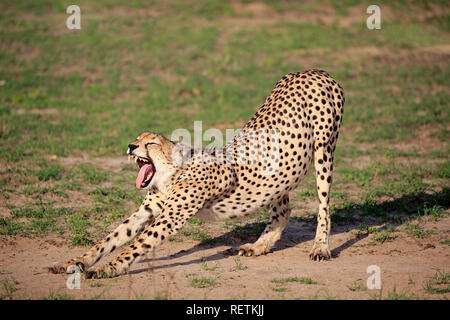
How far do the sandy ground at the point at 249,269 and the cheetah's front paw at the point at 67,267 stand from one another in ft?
0.19

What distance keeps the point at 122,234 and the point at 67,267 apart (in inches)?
20.3

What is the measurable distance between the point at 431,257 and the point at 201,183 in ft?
7.05

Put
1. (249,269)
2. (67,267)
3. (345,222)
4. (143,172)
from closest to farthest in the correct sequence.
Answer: (67,267) → (143,172) → (249,269) → (345,222)

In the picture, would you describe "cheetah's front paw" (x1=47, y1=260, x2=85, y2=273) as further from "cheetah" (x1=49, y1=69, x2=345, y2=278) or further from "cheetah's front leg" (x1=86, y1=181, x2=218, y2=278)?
"cheetah's front leg" (x1=86, y1=181, x2=218, y2=278)

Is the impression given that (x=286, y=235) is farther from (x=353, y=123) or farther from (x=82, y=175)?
(x=353, y=123)

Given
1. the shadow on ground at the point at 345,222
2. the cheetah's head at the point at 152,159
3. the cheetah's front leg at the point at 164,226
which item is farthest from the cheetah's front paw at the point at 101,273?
the cheetah's head at the point at 152,159

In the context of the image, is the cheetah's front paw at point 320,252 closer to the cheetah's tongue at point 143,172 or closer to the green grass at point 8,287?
the cheetah's tongue at point 143,172

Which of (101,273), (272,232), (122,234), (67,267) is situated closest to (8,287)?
(67,267)

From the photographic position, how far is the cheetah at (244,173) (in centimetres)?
547

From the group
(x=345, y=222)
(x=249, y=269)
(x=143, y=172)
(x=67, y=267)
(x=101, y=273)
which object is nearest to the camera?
(x=101, y=273)

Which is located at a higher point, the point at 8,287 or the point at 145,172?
the point at 145,172

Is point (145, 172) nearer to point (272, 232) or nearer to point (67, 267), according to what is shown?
point (67, 267)

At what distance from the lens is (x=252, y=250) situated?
614 centimetres

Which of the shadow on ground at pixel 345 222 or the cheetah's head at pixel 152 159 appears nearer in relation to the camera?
the cheetah's head at pixel 152 159
